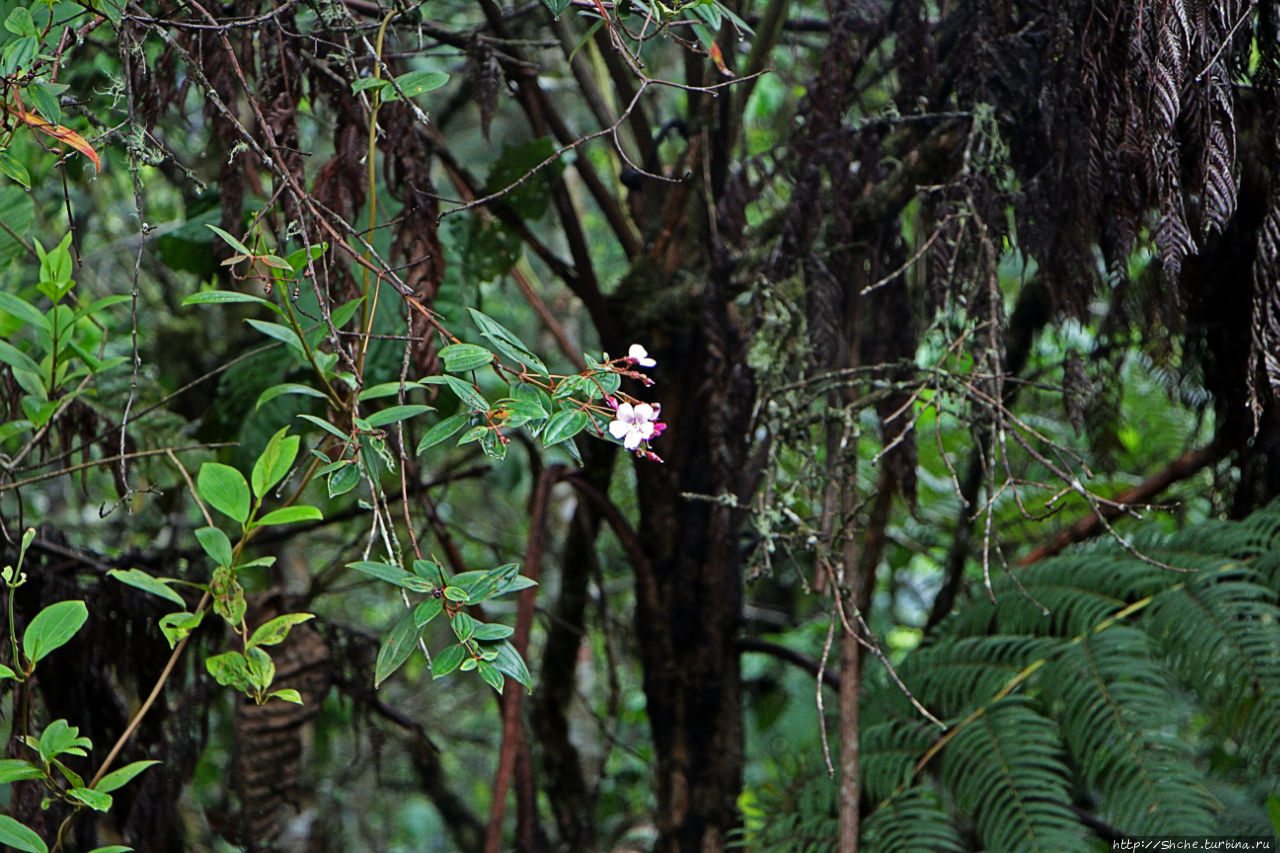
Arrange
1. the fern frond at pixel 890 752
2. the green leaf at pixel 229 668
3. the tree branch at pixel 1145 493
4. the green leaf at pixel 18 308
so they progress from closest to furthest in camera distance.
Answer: the green leaf at pixel 229 668
the green leaf at pixel 18 308
the fern frond at pixel 890 752
the tree branch at pixel 1145 493

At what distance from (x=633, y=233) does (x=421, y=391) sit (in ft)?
1.93

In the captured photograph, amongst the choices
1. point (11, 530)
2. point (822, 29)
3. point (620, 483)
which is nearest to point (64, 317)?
point (11, 530)

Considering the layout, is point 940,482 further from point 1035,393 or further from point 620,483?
point 620,483

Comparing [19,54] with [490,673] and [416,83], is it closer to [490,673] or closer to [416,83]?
[416,83]

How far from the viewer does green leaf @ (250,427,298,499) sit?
0.87m

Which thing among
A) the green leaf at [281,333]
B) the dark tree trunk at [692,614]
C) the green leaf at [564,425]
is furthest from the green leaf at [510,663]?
the dark tree trunk at [692,614]

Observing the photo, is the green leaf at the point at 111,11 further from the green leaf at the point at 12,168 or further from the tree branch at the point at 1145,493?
the tree branch at the point at 1145,493

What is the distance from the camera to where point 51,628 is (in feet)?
2.76

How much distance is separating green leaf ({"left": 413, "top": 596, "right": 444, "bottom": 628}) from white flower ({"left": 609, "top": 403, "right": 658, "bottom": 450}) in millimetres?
202

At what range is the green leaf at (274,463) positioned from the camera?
87 cm

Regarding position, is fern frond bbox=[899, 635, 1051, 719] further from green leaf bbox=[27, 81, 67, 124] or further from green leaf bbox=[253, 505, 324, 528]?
green leaf bbox=[27, 81, 67, 124]

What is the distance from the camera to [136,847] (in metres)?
1.29

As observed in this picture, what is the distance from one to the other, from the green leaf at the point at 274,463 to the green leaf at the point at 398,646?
0.19 metres

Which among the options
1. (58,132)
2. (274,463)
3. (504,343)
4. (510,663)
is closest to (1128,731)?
(510,663)
